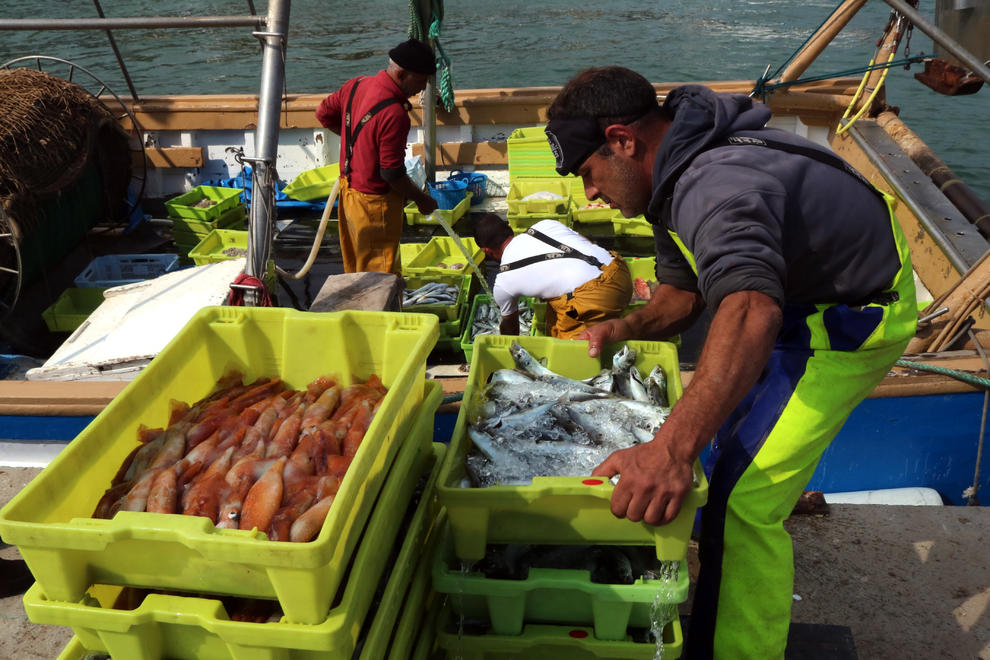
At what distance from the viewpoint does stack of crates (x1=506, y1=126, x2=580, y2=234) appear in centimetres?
708

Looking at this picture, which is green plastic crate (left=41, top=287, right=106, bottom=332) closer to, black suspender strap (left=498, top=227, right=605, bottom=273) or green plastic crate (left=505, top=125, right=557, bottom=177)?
black suspender strap (left=498, top=227, right=605, bottom=273)

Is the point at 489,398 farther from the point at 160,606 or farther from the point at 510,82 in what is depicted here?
the point at 510,82

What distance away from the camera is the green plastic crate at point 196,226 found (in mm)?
7273

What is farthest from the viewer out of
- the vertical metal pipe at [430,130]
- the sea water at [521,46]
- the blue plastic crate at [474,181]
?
the sea water at [521,46]

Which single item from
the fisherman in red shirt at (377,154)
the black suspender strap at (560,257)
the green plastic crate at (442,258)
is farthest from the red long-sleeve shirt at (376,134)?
the black suspender strap at (560,257)

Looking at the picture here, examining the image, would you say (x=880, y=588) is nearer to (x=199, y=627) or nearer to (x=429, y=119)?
(x=199, y=627)

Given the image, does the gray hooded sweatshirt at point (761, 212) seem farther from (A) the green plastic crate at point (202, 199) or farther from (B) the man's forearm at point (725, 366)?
(A) the green plastic crate at point (202, 199)

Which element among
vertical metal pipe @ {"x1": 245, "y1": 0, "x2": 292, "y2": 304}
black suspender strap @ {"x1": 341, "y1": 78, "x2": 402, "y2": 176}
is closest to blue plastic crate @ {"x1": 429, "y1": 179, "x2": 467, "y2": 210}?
black suspender strap @ {"x1": 341, "y1": 78, "x2": 402, "y2": 176}

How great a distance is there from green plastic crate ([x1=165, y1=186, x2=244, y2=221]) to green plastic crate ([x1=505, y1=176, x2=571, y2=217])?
2926mm

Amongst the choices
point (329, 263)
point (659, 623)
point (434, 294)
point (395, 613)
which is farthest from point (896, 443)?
point (329, 263)

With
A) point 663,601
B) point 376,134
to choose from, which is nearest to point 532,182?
point 376,134

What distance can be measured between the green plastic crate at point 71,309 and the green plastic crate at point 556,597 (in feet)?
16.7

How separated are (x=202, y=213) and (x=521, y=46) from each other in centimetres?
1402

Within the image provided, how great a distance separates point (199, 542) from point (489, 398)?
51.6 inches
